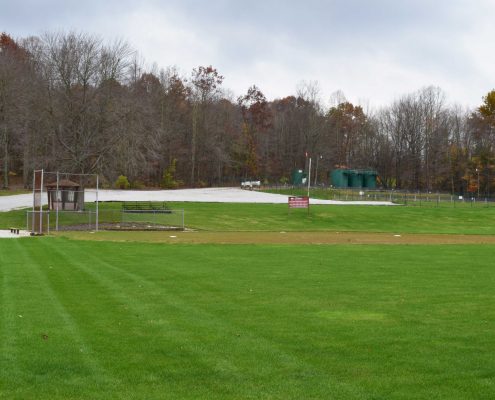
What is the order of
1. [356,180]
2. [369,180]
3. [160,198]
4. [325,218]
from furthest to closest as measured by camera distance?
[369,180]
[356,180]
[160,198]
[325,218]

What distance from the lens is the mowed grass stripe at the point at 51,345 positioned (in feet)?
22.3

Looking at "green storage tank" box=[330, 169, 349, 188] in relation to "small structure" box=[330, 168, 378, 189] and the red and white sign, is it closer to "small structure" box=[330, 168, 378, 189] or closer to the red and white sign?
"small structure" box=[330, 168, 378, 189]

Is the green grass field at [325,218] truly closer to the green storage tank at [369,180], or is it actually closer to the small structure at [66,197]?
the small structure at [66,197]

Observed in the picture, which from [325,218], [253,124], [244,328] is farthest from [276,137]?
[244,328]

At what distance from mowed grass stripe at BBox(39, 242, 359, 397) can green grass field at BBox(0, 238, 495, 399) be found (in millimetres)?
23

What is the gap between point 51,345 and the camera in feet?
27.3

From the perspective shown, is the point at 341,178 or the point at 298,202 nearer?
the point at 298,202

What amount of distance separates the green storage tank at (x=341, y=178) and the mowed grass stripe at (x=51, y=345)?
88.1 m

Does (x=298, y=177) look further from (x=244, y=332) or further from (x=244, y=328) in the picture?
(x=244, y=332)

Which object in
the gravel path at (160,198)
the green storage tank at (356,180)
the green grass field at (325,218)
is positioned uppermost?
the green storage tank at (356,180)

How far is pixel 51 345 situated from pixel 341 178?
9359 cm

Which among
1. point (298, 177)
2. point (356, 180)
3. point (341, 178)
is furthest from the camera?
point (298, 177)

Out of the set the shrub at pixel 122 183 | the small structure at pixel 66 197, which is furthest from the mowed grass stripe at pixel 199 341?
the shrub at pixel 122 183

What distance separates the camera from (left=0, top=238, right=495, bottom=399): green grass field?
22.0 ft
